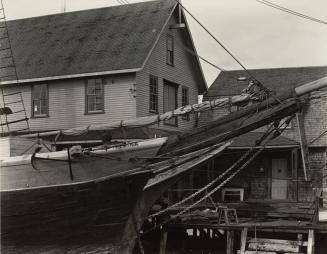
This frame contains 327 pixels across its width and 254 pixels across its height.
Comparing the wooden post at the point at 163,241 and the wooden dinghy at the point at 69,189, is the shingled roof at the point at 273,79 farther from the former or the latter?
the wooden dinghy at the point at 69,189

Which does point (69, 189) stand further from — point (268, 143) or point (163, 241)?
point (268, 143)

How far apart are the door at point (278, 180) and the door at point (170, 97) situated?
540cm

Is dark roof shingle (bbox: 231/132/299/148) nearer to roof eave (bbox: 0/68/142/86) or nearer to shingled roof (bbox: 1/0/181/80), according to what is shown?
roof eave (bbox: 0/68/142/86)

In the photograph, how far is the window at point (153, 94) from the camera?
938 inches

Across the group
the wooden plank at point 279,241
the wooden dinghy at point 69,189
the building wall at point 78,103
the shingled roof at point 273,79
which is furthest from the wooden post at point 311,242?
the shingled roof at point 273,79

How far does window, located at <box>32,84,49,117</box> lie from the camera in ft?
78.8

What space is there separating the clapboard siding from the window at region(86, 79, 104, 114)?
165 cm

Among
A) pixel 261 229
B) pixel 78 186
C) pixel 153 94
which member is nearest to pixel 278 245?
pixel 261 229

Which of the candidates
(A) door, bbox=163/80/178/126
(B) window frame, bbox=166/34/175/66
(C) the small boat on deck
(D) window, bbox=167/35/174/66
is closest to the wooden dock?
(C) the small boat on deck

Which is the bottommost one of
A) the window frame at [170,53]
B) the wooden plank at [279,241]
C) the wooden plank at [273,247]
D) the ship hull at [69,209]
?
the wooden plank at [273,247]

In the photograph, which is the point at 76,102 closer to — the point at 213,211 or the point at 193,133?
the point at 213,211

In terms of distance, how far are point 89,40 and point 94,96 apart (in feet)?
9.85

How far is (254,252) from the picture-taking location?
Result: 13.8 m

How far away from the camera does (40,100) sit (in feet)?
79.2
